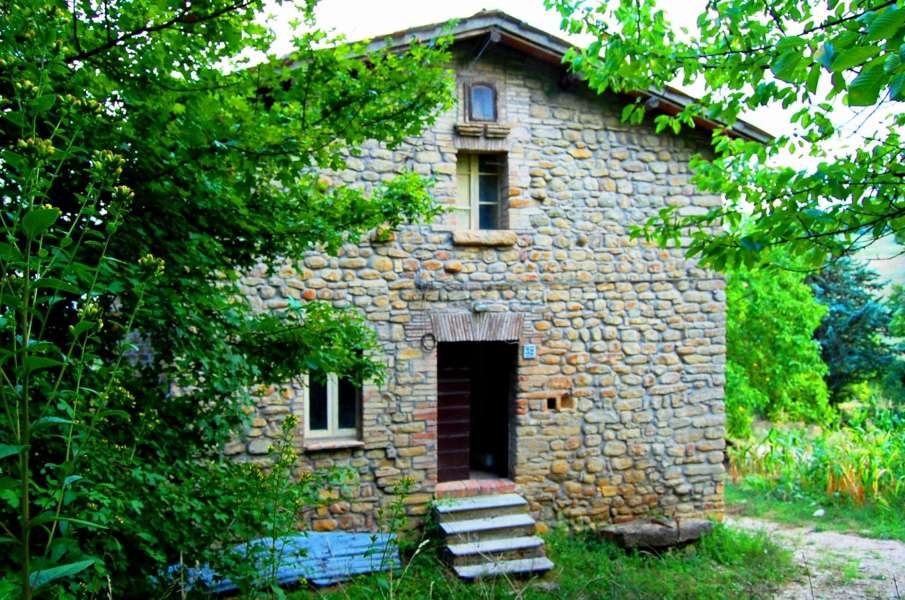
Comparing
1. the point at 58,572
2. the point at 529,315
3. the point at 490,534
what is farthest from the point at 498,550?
the point at 58,572

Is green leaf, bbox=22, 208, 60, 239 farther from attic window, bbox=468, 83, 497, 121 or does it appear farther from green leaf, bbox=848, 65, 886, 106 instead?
attic window, bbox=468, 83, 497, 121

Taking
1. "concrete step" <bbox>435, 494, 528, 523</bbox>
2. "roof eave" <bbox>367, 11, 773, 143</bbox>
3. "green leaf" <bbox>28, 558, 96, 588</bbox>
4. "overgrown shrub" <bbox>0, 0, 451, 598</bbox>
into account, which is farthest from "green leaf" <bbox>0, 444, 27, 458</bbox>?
"concrete step" <bbox>435, 494, 528, 523</bbox>

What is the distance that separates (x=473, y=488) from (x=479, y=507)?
0.94ft

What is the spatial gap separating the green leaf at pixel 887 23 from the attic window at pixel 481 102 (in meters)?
5.46

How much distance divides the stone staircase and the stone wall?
34 centimetres

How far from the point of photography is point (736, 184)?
394 cm

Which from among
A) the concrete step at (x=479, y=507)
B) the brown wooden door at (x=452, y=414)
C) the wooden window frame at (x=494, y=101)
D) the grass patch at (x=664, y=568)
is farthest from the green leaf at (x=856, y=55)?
the brown wooden door at (x=452, y=414)

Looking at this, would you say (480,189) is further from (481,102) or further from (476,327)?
(476,327)

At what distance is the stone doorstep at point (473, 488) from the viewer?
6926 mm

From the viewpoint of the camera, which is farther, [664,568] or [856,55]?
[664,568]

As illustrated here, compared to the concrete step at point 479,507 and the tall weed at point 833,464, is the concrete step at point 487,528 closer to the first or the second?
the concrete step at point 479,507

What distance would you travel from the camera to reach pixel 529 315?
7.16 m

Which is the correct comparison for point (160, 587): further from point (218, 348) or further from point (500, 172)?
point (500, 172)

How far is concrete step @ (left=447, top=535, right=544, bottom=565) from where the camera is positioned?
6.21 m
